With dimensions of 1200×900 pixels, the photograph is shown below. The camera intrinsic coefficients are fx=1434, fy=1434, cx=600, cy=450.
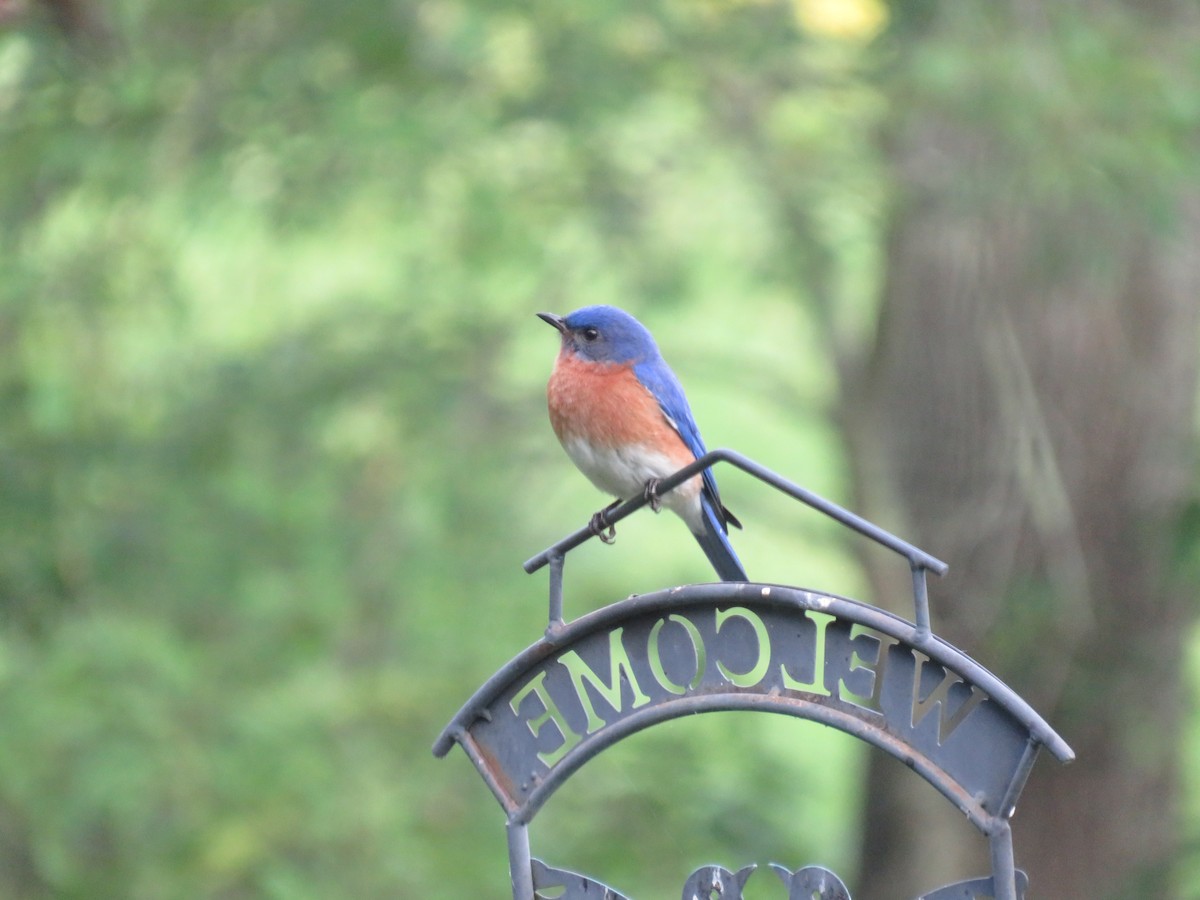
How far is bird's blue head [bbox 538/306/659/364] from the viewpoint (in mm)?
2982

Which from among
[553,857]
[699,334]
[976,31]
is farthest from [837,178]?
[699,334]

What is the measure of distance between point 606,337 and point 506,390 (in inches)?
134

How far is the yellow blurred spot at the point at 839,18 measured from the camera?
4.88 meters

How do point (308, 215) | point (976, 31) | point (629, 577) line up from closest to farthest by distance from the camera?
point (976, 31) → point (308, 215) → point (629, 577)

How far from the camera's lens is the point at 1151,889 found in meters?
4.73

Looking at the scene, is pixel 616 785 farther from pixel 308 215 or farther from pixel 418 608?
pixel 308 215

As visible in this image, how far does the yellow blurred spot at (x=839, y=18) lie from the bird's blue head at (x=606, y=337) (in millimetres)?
2168

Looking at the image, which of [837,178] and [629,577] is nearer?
[837,178]

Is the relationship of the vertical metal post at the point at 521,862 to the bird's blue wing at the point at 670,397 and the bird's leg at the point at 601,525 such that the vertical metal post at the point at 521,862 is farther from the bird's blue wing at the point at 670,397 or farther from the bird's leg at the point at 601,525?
the bird's blue wing at the point at 670,397

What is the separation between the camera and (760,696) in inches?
66.6

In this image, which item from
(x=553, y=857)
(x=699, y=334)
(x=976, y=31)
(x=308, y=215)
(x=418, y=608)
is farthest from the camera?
(x=699, y=334)

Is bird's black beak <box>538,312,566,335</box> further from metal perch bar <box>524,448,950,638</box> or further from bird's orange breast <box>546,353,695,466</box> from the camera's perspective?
metal perch bar <box>524,448,950,638</box>

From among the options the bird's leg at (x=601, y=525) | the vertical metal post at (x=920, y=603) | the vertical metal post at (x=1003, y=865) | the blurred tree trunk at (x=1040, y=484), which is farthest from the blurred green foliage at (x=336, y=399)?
the vertical metal post at (x=1003, y=865)

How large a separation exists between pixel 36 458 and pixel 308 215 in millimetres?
1410
